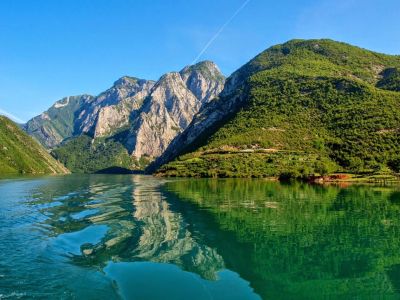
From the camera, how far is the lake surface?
22016 mm

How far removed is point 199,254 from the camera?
29.9 metres

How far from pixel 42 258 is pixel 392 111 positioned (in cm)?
18682

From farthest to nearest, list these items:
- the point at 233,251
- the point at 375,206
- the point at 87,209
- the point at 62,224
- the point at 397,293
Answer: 1. the point at 375,206
2. the point at 87,209
3. the point at 62,224
4. the point at 233,251
5. the point at 397,293

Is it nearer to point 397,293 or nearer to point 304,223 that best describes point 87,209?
point 304,223

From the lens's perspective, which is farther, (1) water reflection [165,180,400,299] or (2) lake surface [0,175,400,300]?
(1) water reflection [165,180,400,299]

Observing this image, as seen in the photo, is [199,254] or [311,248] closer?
[199,254]

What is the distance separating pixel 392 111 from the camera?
182 m

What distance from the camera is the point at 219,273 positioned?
25.2 meters

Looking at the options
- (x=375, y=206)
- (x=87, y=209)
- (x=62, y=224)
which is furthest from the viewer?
(x=375, y=206)

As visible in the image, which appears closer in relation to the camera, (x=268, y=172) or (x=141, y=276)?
(x=141, y=276)

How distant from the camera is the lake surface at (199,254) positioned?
22.0m

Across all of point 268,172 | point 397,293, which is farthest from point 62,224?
point 268,172

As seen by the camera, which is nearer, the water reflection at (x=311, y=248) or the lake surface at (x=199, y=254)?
the lake surface at (x=199, y=254)

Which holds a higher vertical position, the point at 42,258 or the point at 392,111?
the point at 392,111
